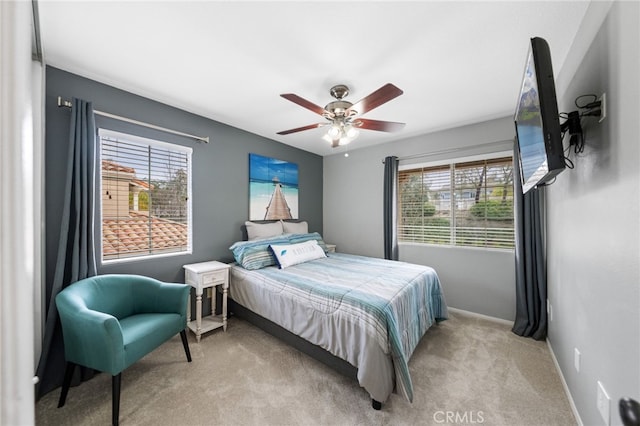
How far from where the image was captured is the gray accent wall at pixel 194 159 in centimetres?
200

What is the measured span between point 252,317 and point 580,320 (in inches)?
108

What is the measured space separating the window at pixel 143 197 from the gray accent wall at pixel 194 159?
95mm

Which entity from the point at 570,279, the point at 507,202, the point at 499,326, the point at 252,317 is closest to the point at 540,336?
the point at 499,326

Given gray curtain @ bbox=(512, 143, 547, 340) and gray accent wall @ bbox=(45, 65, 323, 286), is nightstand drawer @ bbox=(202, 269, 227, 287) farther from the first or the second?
gray curtain @ bbox=(512, 143, 547, 340)

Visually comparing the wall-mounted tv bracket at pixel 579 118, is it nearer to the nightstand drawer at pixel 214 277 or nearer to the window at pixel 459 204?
the window at pixel 459 204

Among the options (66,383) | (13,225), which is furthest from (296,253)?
(13,225)

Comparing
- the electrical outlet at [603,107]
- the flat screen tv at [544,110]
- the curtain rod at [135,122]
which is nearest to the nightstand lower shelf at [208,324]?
the curtain rod at [135,122]

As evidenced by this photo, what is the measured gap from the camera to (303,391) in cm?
184

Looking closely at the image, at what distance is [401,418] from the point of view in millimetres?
1615

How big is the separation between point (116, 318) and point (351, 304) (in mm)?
1841

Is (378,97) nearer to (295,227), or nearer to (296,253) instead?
(296,253)

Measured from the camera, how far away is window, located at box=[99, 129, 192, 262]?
91.7 inches

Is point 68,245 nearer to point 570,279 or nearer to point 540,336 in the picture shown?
point 570,279

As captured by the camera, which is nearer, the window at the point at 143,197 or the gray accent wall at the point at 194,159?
the gray accent wall at the point at 194,159
